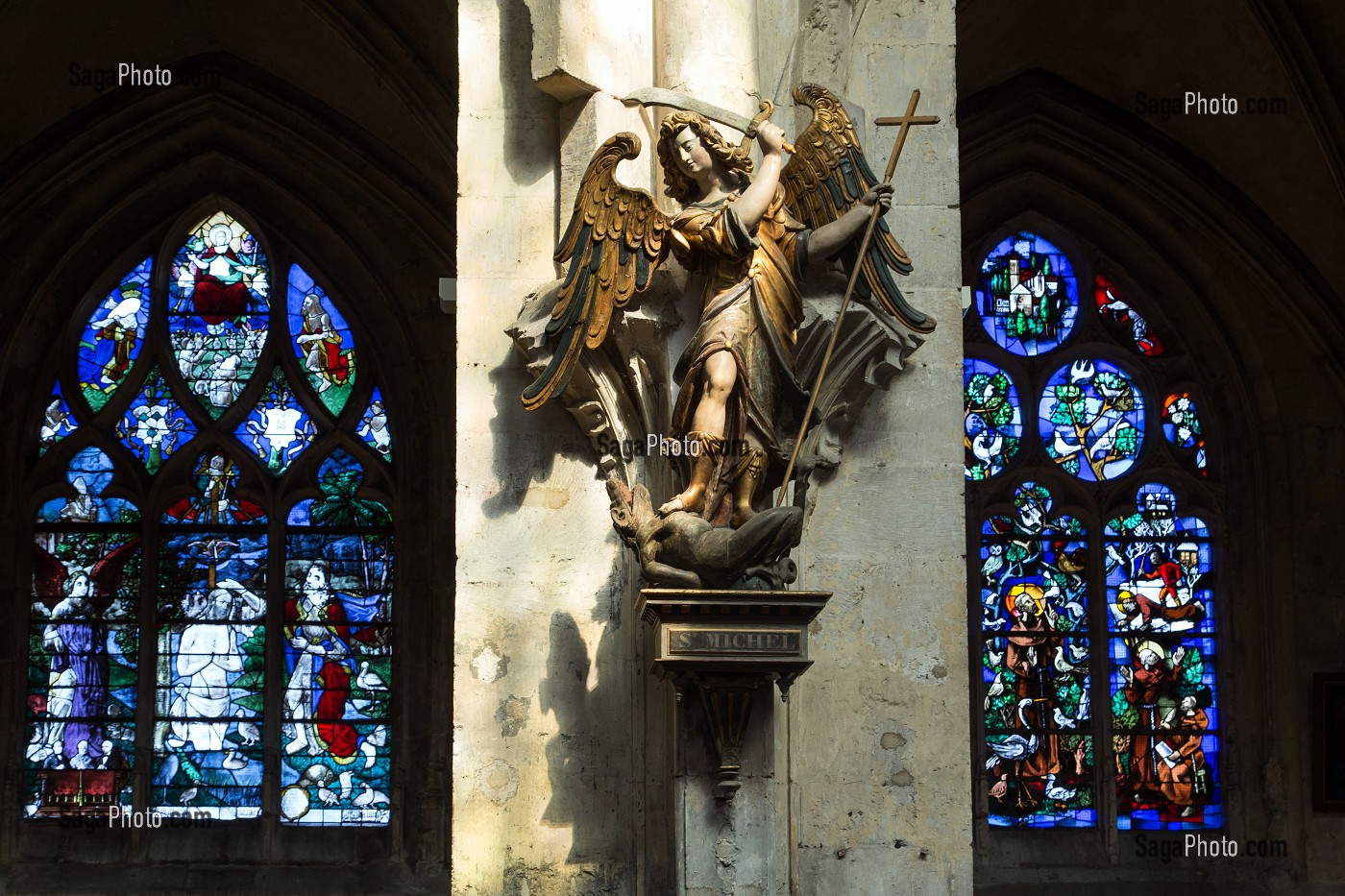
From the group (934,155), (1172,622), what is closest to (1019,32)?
(1172,622)

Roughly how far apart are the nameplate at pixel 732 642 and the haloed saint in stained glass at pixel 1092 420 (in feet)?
28.6

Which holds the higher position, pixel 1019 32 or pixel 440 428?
pixel 1019 32

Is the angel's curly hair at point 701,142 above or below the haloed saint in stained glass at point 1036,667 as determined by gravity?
above

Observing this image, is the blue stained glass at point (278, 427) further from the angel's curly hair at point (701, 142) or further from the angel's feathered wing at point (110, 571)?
the angel's curly hair at point (701, 142)

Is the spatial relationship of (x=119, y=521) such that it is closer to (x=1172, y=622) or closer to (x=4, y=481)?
(x=4, y=481)

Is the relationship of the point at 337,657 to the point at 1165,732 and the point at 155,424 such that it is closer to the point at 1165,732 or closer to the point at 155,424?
the point at 155,424

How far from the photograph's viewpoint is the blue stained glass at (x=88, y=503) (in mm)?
16203

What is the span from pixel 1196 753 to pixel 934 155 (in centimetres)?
774

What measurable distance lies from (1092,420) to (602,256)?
28.0 feet

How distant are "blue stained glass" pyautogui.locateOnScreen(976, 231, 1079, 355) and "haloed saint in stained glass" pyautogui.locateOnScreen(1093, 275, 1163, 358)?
0.18 metres

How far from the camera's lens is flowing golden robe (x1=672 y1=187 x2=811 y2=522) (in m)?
8.62

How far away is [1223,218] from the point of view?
54.4 feet

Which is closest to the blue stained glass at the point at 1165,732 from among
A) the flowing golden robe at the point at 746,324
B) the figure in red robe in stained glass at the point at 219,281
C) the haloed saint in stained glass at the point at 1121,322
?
the haloed saint in stained glass at the point at 1121,322

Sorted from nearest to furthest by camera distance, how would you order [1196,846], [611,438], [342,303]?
1. [611,438]
2. [1196,846]
3. [342,303]
